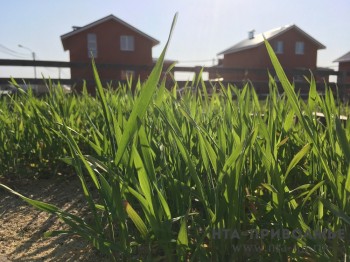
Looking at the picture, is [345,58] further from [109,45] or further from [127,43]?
[109,45]

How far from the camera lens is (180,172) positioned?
35.9 inches

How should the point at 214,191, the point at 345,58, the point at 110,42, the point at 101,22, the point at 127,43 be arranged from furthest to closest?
the point at 345,58 < the point at 127,43 < the point at 110,42 < the point at 101,22 < the point at 214,191

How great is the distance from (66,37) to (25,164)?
2303 cm

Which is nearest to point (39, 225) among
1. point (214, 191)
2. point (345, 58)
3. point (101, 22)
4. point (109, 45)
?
point (214, 191)

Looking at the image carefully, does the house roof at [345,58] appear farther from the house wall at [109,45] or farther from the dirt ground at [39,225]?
the dirt ground at [39,225]

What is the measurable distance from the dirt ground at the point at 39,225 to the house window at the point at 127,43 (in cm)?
2291

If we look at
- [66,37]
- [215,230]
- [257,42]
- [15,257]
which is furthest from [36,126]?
[257,42]

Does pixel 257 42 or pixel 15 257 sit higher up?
pixel 257 42

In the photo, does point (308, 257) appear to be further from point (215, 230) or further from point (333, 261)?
point (215, 230)

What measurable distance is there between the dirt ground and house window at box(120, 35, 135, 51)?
2291 cm

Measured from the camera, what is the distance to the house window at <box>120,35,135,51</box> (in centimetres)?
2380

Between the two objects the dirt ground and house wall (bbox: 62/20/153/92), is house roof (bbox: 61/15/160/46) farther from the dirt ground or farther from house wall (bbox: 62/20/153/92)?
the dirt ground

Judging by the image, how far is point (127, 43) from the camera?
23875mm

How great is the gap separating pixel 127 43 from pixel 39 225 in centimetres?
2368
